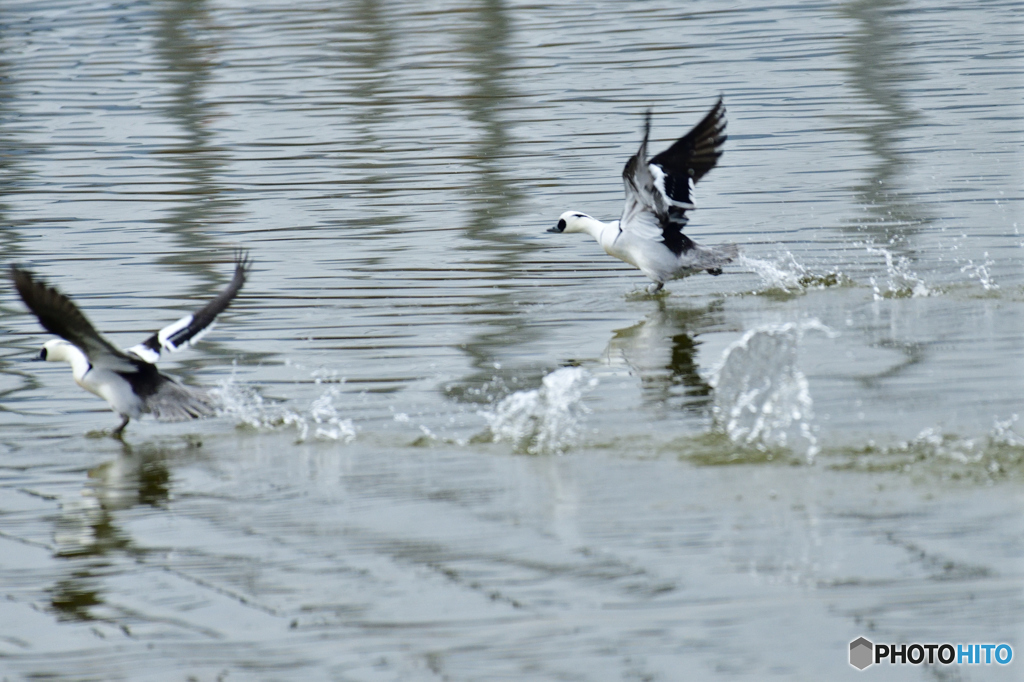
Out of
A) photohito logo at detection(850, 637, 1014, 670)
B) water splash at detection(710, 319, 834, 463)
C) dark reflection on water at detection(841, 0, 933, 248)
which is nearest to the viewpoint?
photohito logo at detection(850, 637, 1014, 670)

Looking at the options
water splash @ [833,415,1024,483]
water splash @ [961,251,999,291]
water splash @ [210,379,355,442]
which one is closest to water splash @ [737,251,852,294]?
water splash @ [961,251,999,291]

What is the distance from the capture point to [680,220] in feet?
32.4

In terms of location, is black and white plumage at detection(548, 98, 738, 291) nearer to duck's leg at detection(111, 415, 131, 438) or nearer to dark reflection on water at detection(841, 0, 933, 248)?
dark reflection on water at detection(841, 0, 933, 248)

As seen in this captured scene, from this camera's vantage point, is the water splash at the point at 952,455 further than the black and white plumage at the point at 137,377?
No

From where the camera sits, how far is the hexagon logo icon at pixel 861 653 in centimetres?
429

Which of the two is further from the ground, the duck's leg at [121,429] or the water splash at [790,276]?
the duck's leg at [121,429]

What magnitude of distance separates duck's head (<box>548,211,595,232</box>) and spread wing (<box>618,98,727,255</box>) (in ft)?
1.50

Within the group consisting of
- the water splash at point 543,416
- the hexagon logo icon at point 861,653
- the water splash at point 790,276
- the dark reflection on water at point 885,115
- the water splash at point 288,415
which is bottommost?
the dark reflection on water at point 885,115

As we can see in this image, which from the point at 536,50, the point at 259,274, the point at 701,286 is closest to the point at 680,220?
the point at 701,286

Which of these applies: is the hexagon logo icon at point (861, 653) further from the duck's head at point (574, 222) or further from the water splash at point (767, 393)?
the duck's head at point (574, 222)

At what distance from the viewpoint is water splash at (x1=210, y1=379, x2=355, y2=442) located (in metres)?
6.99

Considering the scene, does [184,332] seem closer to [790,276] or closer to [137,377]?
[137,377]

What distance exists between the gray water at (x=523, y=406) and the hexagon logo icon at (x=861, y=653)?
51 millimetres

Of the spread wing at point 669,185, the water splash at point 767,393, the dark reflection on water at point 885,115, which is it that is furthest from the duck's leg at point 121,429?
the dark reflection on water at point 885,115
